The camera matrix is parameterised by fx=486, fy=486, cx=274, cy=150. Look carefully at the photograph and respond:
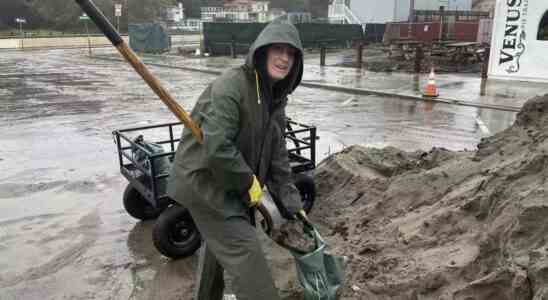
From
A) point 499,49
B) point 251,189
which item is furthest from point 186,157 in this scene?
point 499,49

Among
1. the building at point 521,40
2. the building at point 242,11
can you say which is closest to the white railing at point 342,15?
the building at point 521,40

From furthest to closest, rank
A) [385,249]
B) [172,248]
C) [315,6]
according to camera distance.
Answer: [315,6] → [172,248] → [385,249]

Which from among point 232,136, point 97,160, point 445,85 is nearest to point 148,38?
point 445,85

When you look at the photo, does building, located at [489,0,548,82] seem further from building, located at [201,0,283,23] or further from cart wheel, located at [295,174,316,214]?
building, located at [201,0,283,23]

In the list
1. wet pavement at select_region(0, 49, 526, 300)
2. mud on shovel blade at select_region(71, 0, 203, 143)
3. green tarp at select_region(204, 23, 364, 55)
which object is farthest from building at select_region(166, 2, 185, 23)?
mud on shovel blade at select_region(71, 0, 203, 143)

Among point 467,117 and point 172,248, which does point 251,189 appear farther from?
point 467,117

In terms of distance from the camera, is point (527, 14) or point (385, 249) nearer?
point (385, 249)

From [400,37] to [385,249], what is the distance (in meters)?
26.9

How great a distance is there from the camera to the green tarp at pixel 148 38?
118 feet

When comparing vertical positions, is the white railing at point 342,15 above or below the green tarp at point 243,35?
above

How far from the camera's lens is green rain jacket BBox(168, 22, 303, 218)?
98.2 inches

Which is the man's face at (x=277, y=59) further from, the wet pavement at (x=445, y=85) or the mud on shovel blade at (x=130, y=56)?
the wet pavement at (x=445, y=85)

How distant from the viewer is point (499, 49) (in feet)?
52.0

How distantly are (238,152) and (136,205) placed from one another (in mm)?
3193
